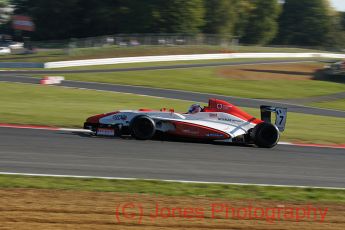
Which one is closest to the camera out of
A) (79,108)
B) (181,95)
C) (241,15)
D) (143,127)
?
(143,127)

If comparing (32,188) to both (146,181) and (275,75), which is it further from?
(275,75)

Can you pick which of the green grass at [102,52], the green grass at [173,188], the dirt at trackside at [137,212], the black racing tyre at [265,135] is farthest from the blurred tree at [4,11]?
the dirt at trackside at [137,212]

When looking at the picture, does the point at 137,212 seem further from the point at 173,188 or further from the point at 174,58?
the point at 174,58

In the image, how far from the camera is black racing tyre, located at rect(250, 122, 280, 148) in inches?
528

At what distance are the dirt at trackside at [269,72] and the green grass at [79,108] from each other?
51.1ft

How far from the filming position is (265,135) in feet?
44.3

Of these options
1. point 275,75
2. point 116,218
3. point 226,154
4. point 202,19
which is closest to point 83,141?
point 226,154

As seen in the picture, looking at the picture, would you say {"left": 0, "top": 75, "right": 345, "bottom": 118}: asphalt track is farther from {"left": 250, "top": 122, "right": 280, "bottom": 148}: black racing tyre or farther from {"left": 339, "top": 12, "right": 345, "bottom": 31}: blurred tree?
{"left": 339, "top": 12, "right": 345, "bottom": 31}: blurred tree

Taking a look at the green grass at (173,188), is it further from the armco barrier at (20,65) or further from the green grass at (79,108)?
the armco barrier at (20,65)

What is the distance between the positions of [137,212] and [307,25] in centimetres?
9273

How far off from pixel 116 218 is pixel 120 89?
23.0 meters

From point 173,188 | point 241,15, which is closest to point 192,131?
point 173,188

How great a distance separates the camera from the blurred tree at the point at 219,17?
80625mm

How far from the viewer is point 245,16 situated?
89.8 meters
